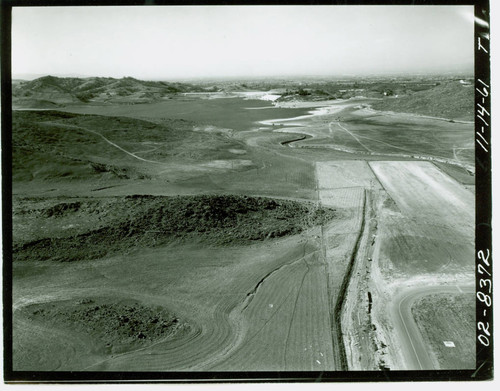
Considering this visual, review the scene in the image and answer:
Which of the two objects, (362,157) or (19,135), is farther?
(362,157)

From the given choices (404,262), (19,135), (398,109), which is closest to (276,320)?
(404,262)

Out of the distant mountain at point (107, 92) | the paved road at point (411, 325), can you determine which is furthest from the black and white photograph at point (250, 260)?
the distant mountain at point (107, 92)

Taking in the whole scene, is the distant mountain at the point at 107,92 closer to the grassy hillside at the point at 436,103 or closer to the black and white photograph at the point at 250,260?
the black and white photograph at the point at 250,260

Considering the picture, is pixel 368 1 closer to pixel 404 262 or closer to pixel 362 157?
pixel 404 262

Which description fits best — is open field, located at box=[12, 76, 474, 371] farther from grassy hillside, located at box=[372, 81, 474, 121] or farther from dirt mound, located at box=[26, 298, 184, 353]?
grassy hillside, located at box=[372, 81, 474, 121]

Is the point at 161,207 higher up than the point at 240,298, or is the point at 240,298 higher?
the point at 161,207

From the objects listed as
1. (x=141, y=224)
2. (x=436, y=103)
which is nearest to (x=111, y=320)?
(x=141, y=224)
